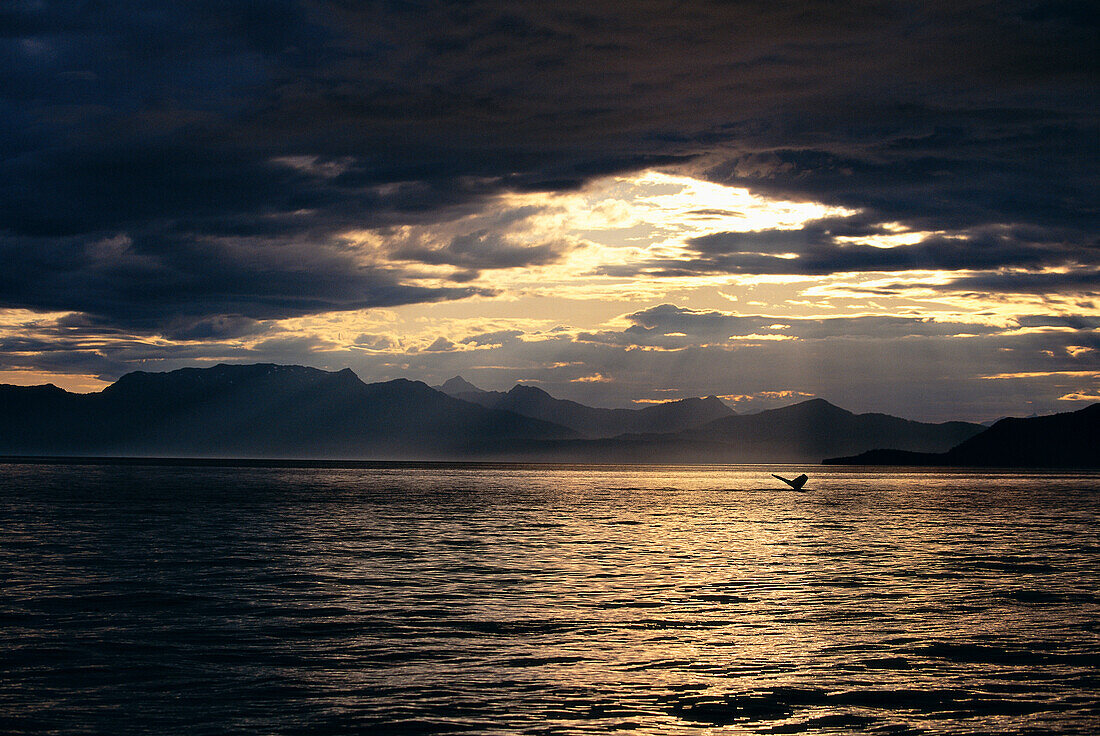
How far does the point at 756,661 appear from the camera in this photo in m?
27.5

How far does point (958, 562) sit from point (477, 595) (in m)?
29.3

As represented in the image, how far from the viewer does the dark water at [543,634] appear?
2169 centimetres

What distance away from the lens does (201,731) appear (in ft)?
65.6

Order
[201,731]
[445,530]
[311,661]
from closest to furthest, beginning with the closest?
[201,731]
[311,661]
[445,530]

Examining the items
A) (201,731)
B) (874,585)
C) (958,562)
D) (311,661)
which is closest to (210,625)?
(311,661)

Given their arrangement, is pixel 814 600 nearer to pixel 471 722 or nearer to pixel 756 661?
pixel 756 661

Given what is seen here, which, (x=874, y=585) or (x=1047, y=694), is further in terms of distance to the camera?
(x=874, y=585)

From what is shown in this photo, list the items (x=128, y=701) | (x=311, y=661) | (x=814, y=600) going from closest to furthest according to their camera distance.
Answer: (x=128, y=701) < (x=311, y=661) < (x=814, y=600)

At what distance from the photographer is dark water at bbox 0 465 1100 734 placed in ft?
71.2

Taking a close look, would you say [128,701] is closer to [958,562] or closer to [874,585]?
[874,585]

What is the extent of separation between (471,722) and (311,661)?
26.2 feet

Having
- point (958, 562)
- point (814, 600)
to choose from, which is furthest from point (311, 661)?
point (958, 562)

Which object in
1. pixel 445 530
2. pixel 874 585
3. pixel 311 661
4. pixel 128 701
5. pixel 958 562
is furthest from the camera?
pixel 445 530

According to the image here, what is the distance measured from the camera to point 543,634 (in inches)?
1225
